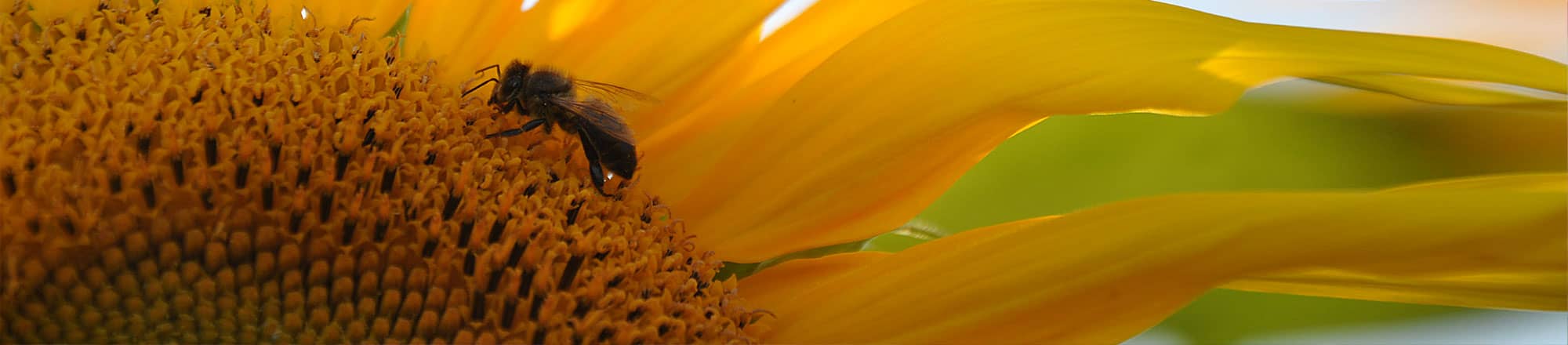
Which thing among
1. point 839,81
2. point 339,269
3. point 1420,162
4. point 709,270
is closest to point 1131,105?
point 839,81

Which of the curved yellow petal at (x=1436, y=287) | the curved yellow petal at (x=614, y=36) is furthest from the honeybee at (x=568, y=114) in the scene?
the curved yellow petal at (x=1436, y=287)

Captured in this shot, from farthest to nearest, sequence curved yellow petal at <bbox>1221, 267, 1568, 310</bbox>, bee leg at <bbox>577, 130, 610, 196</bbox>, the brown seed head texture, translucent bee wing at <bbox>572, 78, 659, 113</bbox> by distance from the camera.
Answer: translucent bee wing at <bbox>572, 78, 659, 113</bbox>, bee leg at <bbox>577, 130, 610, 196</bbox>, curved yellow petal at <bbox>1221, 267, 1568, 310</bbox>, the brown seed head texture

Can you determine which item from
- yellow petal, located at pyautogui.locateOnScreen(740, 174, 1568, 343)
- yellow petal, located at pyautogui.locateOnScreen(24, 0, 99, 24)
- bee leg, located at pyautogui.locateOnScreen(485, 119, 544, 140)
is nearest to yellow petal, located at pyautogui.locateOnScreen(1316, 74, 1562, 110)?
yellow petal, located at pyautogui.locateOnScreen(740, 174, 1568, 343)

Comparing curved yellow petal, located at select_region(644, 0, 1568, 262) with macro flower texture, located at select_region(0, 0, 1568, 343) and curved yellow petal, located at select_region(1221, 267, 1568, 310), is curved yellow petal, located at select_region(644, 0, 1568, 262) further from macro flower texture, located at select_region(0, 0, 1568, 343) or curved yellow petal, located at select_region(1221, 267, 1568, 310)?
curved yellow petal, located at select_region(1221, 267, 1568, 310)

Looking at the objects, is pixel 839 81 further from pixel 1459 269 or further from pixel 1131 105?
pixel 1459 269

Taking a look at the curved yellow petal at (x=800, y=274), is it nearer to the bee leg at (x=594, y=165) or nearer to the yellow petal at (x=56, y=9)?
the bee leg at (x=594, y=165)
